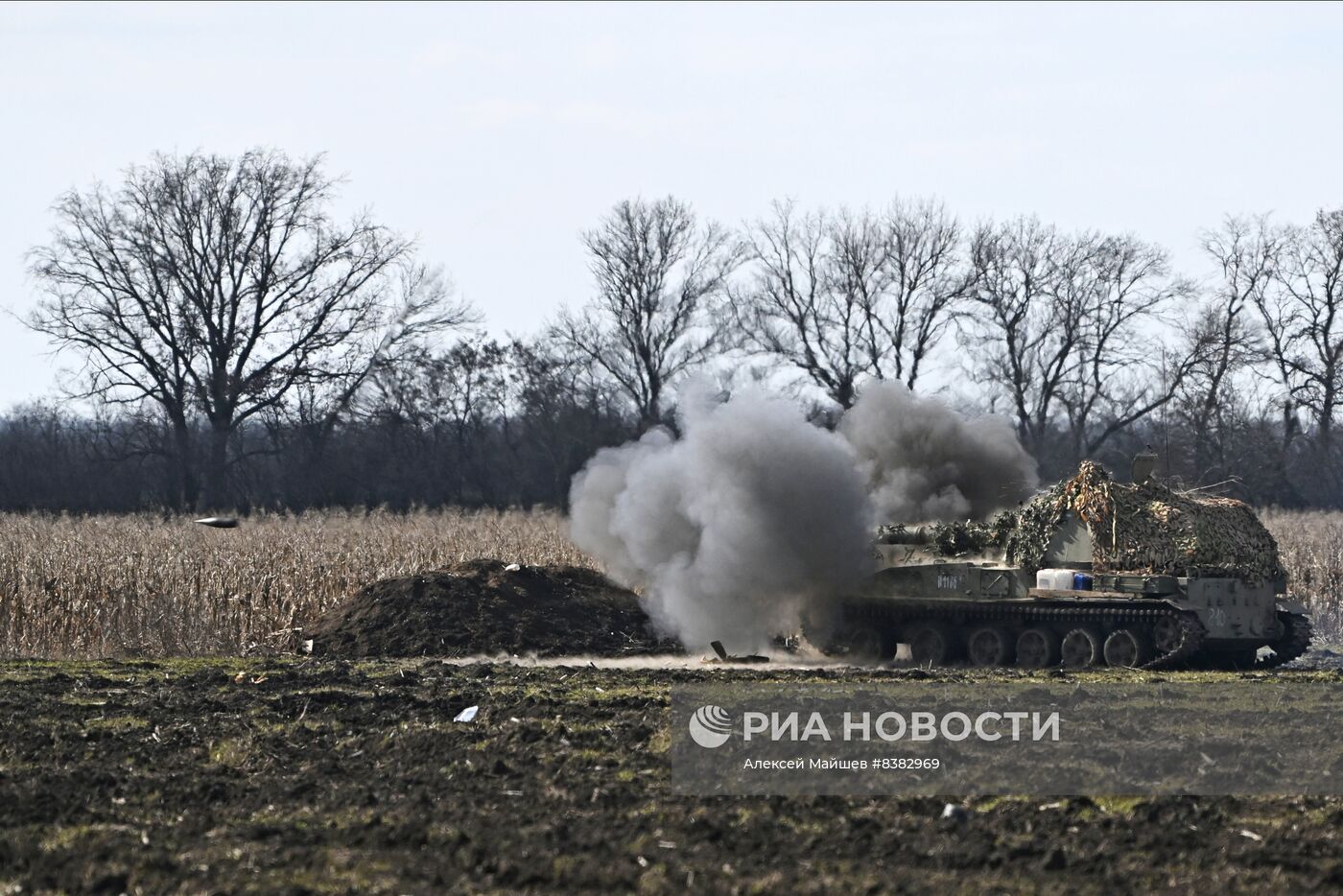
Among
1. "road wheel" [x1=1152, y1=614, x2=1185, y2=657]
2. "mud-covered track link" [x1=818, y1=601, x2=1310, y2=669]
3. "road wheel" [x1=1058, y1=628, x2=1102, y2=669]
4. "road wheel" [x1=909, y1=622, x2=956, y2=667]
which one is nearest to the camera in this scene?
"road wheel" [x1=1152, y1=614, x2=1185, y2=657]

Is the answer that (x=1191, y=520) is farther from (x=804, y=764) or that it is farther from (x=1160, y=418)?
(x=1160, y=418)

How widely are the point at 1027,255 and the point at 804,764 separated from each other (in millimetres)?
43865

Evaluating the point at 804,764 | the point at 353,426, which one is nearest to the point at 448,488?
the point at 353,426

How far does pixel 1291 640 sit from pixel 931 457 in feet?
21.6

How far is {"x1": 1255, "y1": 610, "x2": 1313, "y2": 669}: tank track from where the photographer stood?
20406mm

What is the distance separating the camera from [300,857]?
8578 millimetres

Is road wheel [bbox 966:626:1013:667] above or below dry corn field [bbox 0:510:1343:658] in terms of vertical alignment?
below

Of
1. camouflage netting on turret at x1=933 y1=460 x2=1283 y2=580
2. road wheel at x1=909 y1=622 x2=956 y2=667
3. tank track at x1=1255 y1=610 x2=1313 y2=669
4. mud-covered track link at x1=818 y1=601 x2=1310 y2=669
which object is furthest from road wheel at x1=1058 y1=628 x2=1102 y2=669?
tank track at x1=1255 y1=610 x2=1313 y2=669

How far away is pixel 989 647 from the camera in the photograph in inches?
804

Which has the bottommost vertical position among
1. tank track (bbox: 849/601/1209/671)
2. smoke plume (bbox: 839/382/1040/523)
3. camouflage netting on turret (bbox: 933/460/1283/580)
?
tank track (bbox: 849/601/1209/671)

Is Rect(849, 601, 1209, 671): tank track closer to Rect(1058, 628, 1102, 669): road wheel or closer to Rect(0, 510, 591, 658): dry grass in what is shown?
Rect(1058, 628, 1102, 669): road wheel

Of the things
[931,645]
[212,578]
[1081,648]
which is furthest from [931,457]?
[212,578]

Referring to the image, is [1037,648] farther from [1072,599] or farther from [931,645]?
[931,645]

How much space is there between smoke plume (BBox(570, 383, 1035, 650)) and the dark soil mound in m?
0.67
